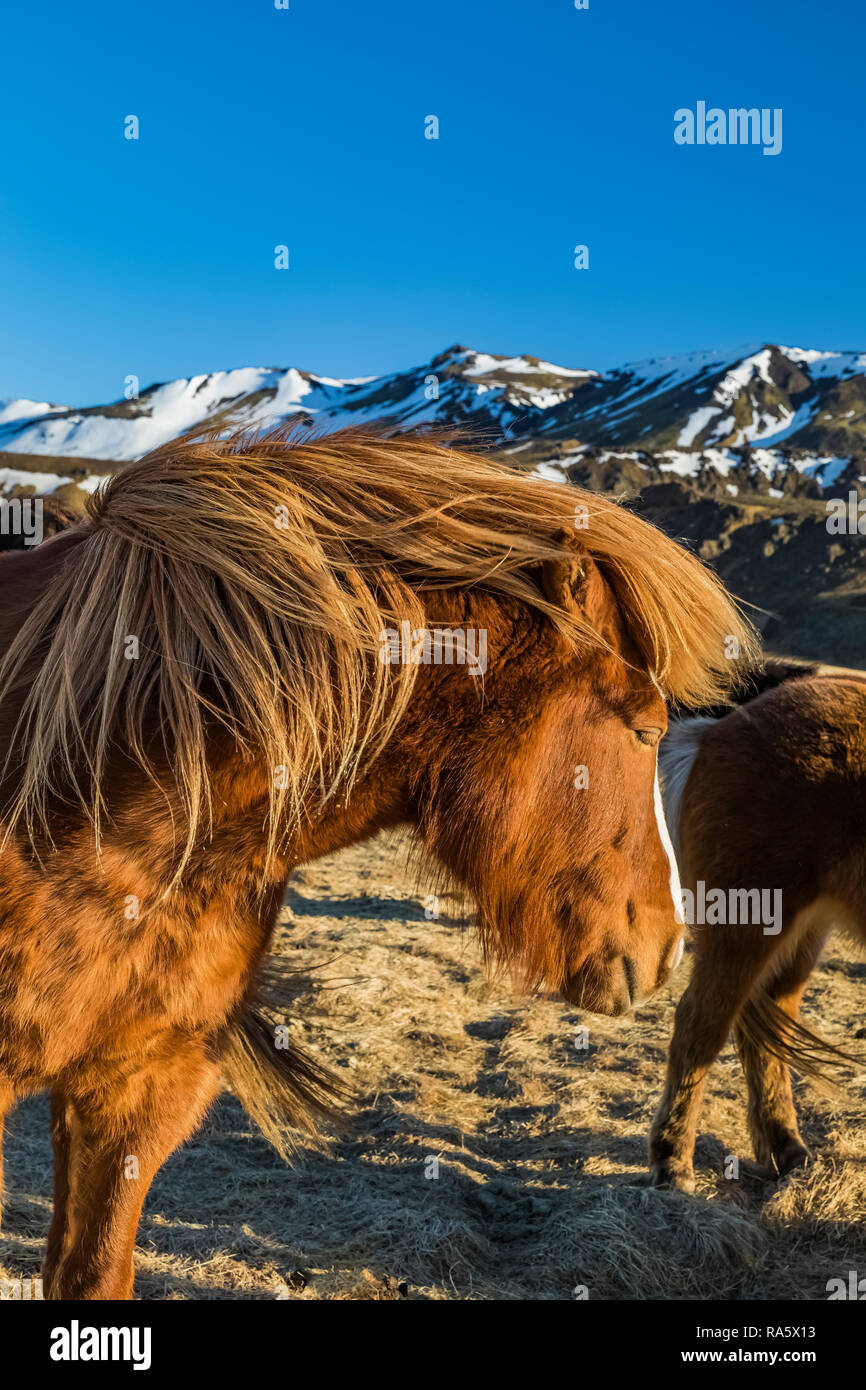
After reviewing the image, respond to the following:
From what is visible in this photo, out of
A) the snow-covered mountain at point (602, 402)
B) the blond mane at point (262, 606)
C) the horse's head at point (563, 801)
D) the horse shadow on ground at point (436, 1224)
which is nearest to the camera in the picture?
the blond mane at point (262, 606)

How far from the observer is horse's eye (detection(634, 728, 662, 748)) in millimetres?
1880

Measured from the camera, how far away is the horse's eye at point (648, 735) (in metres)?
1.88

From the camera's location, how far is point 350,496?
173 centimetres

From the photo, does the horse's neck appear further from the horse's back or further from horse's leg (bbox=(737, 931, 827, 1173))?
horse's leg (bbox=(737, 931, 827, 1173))

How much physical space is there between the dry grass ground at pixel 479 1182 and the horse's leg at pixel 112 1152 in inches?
24.2

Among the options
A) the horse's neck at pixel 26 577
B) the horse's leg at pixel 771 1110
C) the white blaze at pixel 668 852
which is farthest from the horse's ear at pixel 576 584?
the horse's leg at pixel 771 1110

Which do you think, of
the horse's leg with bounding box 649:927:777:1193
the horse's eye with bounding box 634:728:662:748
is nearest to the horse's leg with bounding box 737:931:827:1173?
the horse's leg with bounding box 649:927:777:1193

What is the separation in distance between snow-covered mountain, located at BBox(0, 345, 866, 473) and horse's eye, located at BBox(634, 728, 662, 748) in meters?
41.6

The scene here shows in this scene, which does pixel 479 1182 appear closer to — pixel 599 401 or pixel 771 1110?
pixel 771 1110

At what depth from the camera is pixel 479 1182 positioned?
3928mm

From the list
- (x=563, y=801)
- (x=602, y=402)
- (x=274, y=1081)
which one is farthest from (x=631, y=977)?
(x=602, y=402)

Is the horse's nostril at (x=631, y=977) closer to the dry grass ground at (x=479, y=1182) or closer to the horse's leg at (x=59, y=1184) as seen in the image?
the dry grass ground at (x=479, y=1182)

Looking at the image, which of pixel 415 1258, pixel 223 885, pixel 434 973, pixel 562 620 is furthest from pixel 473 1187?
pixel 562 620

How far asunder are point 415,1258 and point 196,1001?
2004 millimetres
